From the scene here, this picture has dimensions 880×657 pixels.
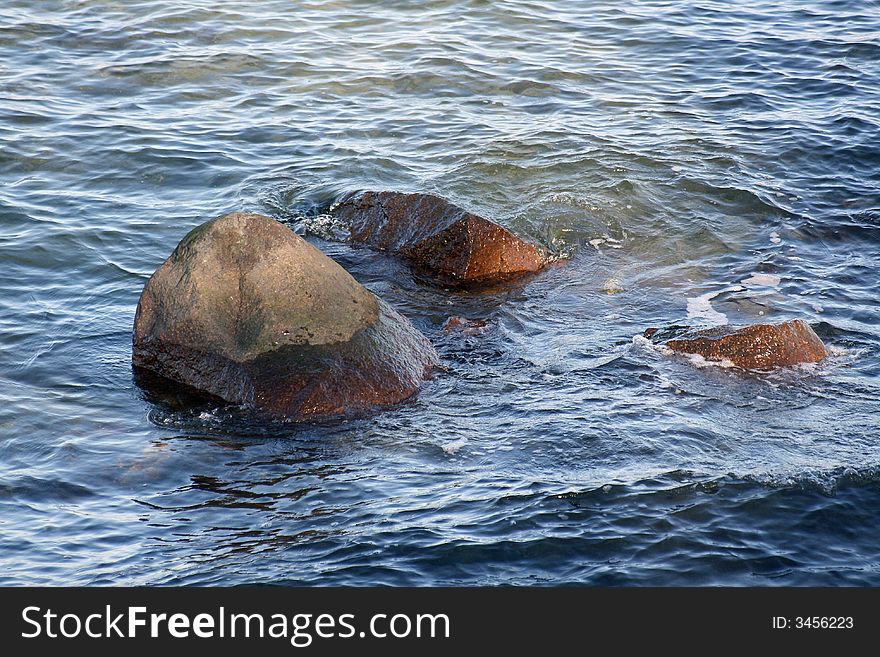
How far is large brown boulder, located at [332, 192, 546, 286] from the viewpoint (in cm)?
1020

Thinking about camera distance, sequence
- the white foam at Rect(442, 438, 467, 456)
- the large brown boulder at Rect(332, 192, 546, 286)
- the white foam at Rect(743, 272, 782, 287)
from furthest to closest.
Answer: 1. the large brown boulder at Rect(332, 192, 546, 286)
2. the white foam at Rect(743, 272, 782, 287)
3. the white foam at Rect(442, 438, 467, 456)

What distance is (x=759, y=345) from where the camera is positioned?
26.8 feet

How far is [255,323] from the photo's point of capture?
26.0 ft

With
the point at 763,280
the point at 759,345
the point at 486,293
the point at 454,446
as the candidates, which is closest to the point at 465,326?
the point at 486,293

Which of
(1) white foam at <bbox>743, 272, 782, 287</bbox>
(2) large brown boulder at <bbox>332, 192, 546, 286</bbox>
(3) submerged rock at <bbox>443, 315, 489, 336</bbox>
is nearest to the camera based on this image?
(3) submerged rock at <bbox>443, 315, 489, 336</bbox>

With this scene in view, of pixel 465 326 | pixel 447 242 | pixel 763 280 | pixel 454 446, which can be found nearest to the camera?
pixel 454 446

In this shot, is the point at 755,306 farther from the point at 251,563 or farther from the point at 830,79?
the point at 830,79

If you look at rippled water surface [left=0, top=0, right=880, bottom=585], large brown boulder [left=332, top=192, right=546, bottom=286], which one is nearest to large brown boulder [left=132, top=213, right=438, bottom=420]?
rippled water surface [left=0, top=0, right=880, bottom=585]

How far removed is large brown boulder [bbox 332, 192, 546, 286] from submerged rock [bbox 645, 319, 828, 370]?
2.34m

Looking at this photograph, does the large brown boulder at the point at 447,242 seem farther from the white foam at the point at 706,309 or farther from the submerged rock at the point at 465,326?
the white foam at the point at 706,309

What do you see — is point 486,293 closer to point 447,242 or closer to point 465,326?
point 447,242

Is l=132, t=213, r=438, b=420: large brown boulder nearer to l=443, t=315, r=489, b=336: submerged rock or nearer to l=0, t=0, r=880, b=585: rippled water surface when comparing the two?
l=0, t=0, r=880, b=585: rippled water surface

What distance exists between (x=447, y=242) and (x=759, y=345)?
10.9ft

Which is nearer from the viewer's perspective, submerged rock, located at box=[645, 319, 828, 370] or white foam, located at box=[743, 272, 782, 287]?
submerged rock, located at box=[645, 319, 828, 370]
